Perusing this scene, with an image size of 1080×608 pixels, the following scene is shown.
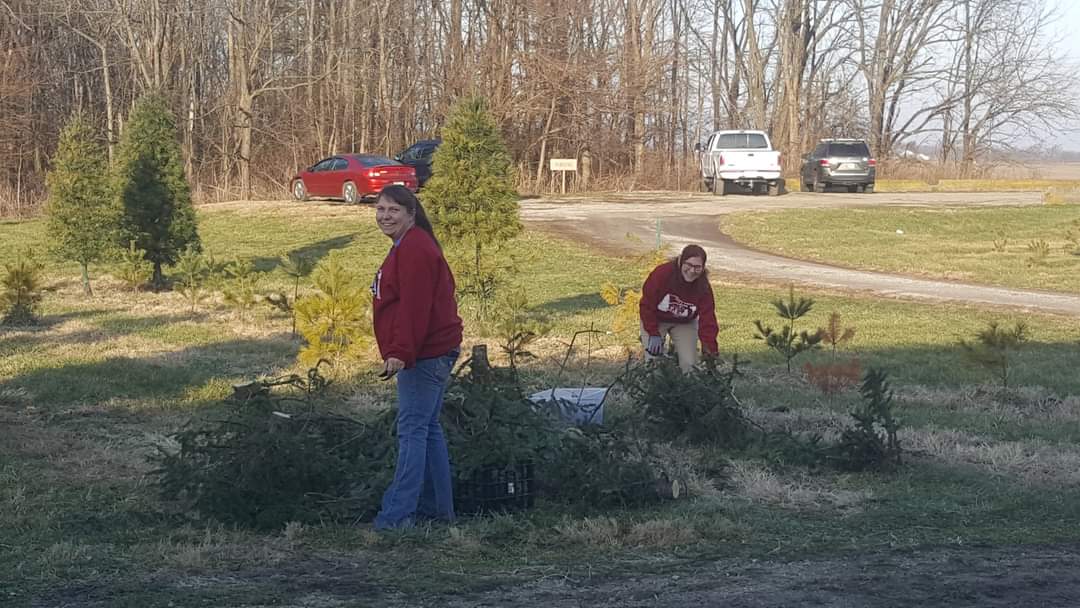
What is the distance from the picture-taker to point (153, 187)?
1703 centimetres

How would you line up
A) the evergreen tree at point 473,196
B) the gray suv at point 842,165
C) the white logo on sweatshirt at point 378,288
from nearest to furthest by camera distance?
1. the white logo on sweatshirt at point 378,288
2. the evergreen tree at point 473,196
3. the gray suv at point 842,165

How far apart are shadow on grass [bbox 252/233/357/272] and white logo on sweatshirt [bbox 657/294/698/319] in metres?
13.0

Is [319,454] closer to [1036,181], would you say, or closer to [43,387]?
[43,387]

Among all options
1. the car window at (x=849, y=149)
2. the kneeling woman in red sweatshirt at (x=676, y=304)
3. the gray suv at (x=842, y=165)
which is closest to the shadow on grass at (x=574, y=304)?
the kneeling woman in red sweatshirt at (x=676, y=304)

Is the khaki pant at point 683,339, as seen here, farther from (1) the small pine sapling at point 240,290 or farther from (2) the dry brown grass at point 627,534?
(1) the small pine sapling at point 240,290

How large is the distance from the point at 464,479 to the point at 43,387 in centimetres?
521

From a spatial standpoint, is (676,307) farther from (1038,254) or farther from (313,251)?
(313,251)

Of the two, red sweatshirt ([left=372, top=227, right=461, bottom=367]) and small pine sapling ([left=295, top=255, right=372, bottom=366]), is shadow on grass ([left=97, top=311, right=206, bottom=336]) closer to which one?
small pine sapling ([left=295, top=255, right=372, bottom=366])

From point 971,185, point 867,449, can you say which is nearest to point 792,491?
point 867,449

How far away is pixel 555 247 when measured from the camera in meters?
24.0

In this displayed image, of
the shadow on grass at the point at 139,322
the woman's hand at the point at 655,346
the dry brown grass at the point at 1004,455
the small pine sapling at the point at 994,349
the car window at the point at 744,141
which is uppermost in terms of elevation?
the car window at the point at 744,141

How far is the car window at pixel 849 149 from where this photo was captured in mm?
37594

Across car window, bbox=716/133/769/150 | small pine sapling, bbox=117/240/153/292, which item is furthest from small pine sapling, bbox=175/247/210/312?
car window, bbox=716/133/769/150

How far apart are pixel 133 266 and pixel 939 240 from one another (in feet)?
52.6
